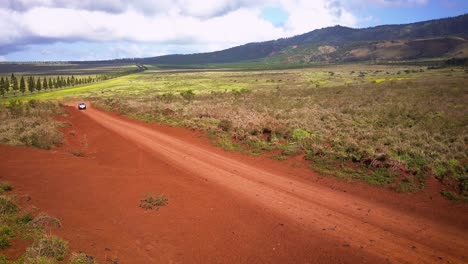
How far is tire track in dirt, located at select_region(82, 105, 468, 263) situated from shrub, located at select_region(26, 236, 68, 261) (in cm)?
688

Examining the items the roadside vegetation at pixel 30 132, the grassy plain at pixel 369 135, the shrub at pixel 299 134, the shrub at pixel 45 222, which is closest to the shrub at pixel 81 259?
the shrub at pixel 45 222

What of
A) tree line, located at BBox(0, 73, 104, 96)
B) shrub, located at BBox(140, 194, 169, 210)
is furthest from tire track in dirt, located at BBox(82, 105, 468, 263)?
tree line, located at BBox(0, 73, 104, 96)

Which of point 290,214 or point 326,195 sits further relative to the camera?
point 326,195

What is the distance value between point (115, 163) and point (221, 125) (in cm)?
934

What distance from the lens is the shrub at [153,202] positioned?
12.2 meters

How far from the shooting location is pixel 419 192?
13.6 metres

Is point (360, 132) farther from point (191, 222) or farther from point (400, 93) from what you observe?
point (400, 93)

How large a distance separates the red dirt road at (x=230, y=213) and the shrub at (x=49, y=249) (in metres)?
0.45

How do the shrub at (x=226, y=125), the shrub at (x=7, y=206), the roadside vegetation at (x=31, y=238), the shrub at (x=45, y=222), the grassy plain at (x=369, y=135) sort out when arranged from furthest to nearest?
the shrub at (x=226, y=125), the grassy plain at (x=369, y=135), the shrub at (x=7, y=206), the shrub at (x=45, y=222), the roadside vegetation at (x=31, y=238)

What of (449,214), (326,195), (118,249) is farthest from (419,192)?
(118,249)

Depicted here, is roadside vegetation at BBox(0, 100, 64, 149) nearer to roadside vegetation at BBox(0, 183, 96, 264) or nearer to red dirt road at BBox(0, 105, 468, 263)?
red dirt road at BBox(0, 105, 468, 263)

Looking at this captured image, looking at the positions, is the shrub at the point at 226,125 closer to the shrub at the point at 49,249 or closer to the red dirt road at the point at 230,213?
the red dirt road at the point at 230,213

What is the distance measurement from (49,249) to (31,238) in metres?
1.12

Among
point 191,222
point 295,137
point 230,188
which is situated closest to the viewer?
point 191,222
